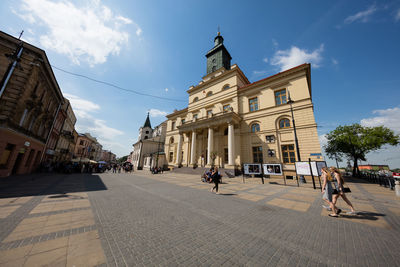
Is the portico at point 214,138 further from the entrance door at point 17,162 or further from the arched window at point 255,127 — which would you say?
the entrance door at point 17,162

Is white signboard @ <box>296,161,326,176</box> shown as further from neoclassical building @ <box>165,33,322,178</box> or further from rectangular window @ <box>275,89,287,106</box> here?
rectangular window @ <box>275,89,287,106</box>

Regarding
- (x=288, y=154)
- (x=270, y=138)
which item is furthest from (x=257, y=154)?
(x=288, y=154)

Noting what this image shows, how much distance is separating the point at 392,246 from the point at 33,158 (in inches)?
1025

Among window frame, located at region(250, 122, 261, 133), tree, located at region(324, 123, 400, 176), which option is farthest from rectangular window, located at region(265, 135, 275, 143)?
tree, located at region(324, 123, 400, 176)

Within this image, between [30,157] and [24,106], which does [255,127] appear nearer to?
[24,106]

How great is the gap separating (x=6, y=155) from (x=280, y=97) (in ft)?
97.0

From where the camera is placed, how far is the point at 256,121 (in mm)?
19969

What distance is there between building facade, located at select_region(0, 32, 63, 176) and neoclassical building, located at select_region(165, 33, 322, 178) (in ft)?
58.1

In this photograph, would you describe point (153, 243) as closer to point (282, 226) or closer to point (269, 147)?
point (282, 226)

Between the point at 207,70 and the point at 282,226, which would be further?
the point at 207,70

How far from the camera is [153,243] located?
108 inches

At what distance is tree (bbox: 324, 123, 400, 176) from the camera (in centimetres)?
2208

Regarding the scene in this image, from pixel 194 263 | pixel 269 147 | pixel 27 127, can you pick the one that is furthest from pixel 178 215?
pixel 27 127

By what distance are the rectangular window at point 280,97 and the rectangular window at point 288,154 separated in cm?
613
